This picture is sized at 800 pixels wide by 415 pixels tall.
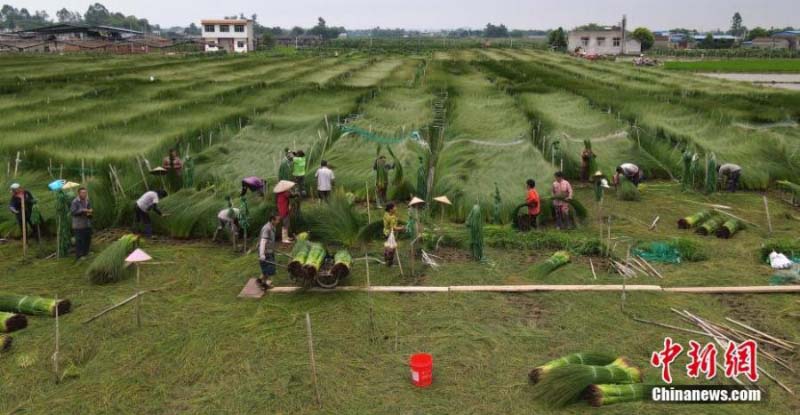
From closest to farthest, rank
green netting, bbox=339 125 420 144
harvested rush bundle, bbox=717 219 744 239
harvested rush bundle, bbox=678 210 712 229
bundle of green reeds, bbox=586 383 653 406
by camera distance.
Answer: bundle of green reeds, bbox=586 383 653 406 → harvested rush bundle, bbox=717 219 744 239 → harvested rush bundle, bbox=678 210 712 229 → green netting, bbox=339 125 420 144

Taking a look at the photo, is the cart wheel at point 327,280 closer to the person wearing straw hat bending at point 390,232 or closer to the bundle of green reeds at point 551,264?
the person wearing straw hat bending at point 390,232

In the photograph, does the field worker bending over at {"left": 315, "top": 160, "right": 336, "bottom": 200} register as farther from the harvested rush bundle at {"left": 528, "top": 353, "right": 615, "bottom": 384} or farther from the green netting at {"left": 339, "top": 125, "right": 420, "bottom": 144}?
the harvested rush bundle at {"left": 528, "top": 353, "right": 615, "bottom": 384}

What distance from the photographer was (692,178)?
1348 cm

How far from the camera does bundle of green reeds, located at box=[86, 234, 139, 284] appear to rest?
8828 mm

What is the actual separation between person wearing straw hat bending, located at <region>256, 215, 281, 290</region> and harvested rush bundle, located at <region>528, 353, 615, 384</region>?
152 inches

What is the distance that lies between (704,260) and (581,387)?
4.68 meters

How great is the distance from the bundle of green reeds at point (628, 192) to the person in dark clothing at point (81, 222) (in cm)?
991

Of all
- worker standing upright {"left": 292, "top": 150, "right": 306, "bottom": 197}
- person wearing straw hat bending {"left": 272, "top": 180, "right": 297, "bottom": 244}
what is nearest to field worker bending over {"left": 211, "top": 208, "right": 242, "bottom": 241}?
person wearing straw hat bending {"left": 272, "top": 180, "right": 297, "bottom": 244}

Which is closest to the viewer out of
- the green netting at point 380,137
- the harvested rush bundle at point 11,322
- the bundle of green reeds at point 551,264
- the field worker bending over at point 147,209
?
the harvested rush bundle at point 11,322

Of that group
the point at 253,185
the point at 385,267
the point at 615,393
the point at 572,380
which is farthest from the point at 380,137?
→ the point at 615,393

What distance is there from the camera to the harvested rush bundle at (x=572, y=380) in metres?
5.91

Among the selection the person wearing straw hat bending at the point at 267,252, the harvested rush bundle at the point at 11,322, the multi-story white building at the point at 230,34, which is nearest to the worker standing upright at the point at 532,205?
the person wearing straw hat bending at the point at 267,252

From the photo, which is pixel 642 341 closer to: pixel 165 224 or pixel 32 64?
pixel 165 224

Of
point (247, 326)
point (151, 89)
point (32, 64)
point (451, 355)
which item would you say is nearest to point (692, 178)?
point (451, 355)
